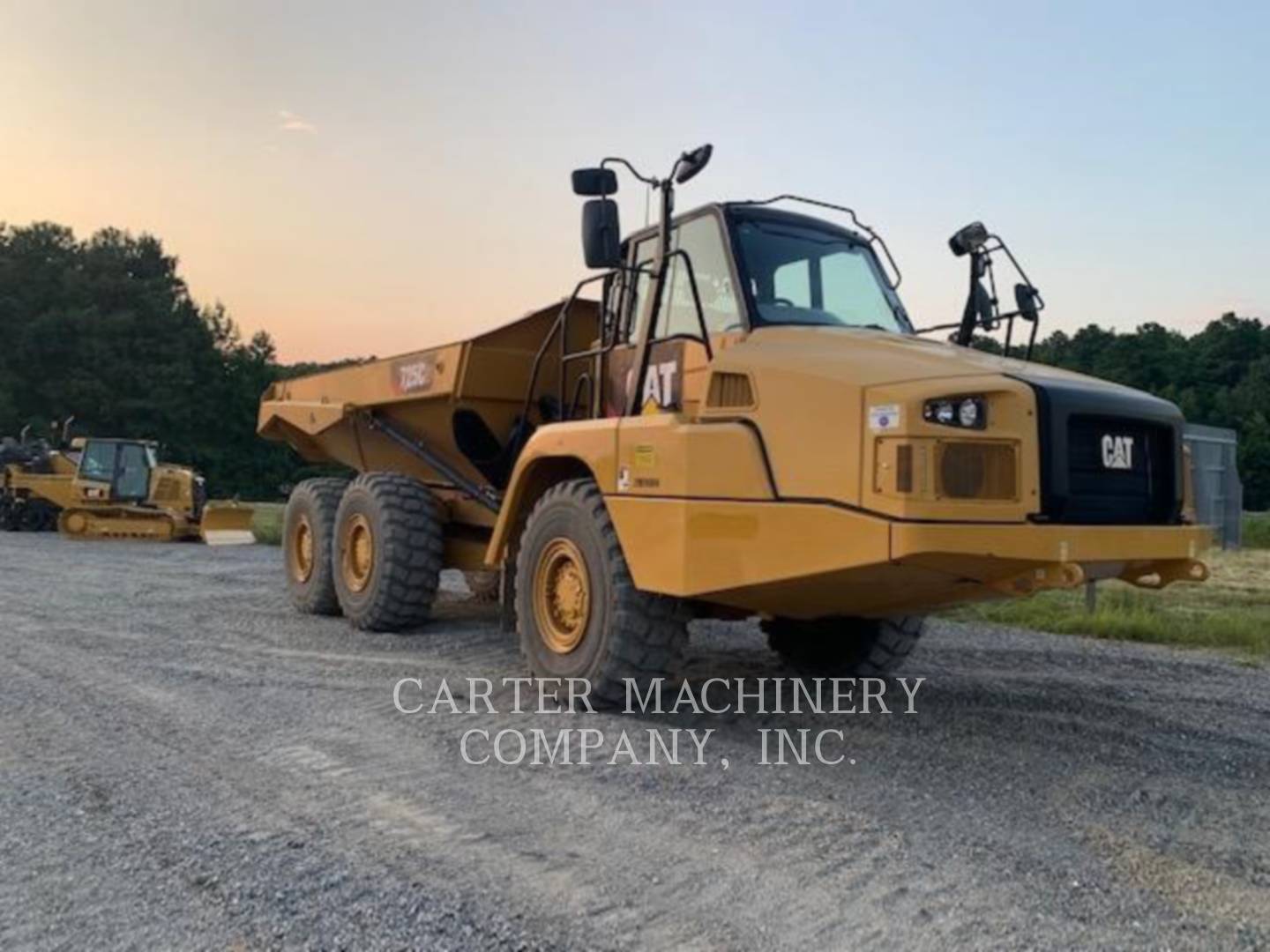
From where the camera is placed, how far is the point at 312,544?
9.60m

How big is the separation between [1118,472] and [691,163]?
8.10 feet

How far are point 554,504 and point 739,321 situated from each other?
143cm

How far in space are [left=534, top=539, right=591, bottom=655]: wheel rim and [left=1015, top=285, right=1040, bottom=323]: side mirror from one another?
8.78 ft

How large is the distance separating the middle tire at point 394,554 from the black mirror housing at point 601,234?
3436 millimetres

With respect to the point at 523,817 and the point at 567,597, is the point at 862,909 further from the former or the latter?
the point at 567,597

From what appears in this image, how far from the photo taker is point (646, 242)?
253 inches

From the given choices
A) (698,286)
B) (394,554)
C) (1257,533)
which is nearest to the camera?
(698,286)

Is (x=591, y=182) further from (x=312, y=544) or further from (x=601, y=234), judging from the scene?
(x=312, y=544)

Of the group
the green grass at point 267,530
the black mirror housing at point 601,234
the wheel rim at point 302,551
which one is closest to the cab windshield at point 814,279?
the black mirror housing at point 601,234

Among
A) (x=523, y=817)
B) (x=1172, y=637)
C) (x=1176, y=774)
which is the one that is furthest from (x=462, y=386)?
(x=1172, y=637)

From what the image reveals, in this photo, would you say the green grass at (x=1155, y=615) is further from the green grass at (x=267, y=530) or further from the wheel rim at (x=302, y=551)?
the green grass at (x=267, y=530)

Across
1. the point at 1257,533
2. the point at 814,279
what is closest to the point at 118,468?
the point at 814,279

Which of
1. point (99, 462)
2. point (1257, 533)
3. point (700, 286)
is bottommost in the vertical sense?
point (1257, 533)

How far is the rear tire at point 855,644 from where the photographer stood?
22.2 feet
